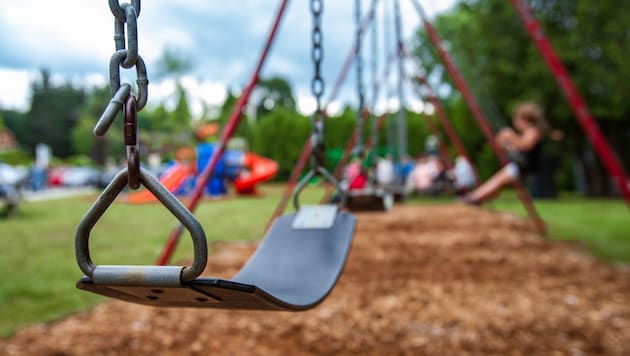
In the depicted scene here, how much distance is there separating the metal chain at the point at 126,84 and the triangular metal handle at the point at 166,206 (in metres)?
0.02

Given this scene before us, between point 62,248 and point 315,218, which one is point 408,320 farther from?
point 62,248

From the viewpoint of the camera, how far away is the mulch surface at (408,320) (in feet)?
6.76

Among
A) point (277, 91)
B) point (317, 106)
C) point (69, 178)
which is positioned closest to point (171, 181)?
point (317, 106)

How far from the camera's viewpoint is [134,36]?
76cm

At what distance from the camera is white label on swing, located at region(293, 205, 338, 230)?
1.41 metres

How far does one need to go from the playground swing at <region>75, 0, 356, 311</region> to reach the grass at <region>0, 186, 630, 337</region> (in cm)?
149

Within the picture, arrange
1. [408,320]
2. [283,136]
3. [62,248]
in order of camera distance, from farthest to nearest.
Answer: [283,136]
[62,248]
[408,320]

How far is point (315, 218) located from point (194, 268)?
0.72m

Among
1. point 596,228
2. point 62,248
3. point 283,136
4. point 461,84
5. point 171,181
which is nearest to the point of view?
point 461,84

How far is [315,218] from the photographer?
1.45 meters

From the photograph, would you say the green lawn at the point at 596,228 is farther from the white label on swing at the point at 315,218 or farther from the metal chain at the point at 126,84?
the metal chain at the point at 126,84

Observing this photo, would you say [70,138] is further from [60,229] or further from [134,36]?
[134,36]

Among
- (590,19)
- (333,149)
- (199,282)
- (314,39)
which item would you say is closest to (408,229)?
(314,39)

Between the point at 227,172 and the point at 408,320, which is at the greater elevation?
the point at 408,320
